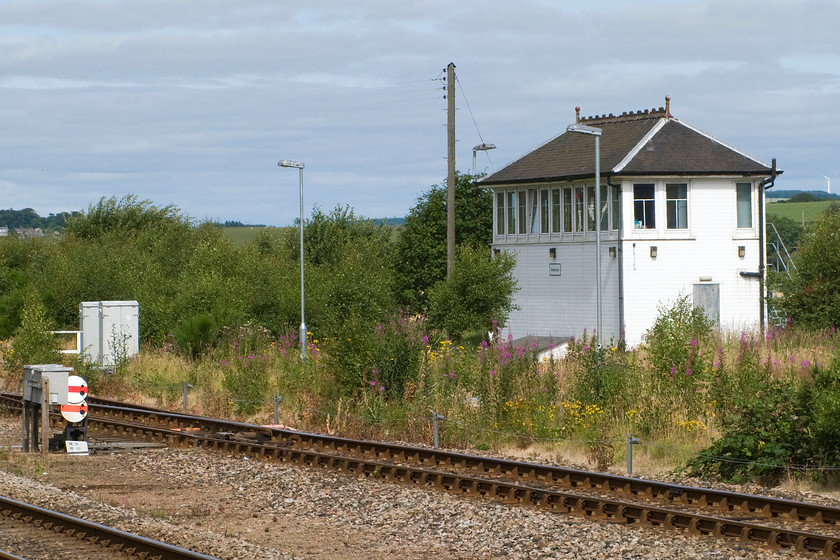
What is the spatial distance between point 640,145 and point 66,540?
92.2 ft

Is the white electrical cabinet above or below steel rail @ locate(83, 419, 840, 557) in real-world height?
above

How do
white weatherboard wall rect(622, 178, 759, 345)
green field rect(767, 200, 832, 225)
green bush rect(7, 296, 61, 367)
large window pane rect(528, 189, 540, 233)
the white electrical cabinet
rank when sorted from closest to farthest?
1. green bush rect(7, 296, 61, 367)
2. the white electrical cabinet
3. white weatherboard wall rect(622, 178, 759, 345)
4. large window pane rect(528, 189, 540, 233)
5. green field rect(767, 200, 832, 225)

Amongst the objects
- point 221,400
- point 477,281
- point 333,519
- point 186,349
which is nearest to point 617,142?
point 477,281

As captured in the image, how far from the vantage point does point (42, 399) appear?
1645 cm

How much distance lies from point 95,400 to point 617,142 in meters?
20.6

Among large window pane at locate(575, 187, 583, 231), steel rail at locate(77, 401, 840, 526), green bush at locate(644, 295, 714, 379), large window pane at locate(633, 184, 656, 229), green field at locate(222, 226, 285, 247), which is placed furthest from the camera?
green field at locate(222, 226, 285, 247)

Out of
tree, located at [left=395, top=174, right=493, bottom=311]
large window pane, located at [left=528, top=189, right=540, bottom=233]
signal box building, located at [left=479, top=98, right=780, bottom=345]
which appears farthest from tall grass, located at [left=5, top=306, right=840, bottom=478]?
tree, located at [left=395, top=174, right=493, bottom=311]

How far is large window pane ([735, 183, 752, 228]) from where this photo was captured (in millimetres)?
35750

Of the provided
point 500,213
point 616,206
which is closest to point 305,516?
point 616,206

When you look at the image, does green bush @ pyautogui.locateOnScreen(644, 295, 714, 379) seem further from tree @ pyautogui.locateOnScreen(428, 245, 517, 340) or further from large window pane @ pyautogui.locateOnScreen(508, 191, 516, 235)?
large window pane @ pyautogui.locateOnScreen(508, 191, 516, 235)

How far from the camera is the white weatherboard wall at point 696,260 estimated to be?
34.1 metres

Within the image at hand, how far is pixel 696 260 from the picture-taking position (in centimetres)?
3484

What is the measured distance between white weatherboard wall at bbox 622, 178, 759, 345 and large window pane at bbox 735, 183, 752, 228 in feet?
0.63

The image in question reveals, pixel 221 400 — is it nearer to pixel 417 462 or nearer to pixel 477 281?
pixel 417 462
